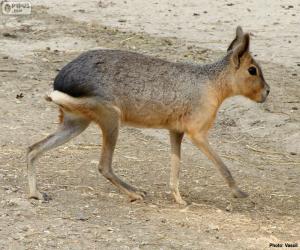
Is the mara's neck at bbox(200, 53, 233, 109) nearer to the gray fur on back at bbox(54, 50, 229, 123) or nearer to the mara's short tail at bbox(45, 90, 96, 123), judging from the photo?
the gray fur on back at bbox(54, 50, 229, 123)

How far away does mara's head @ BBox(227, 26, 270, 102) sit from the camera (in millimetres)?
6137

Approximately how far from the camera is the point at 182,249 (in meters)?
4.82

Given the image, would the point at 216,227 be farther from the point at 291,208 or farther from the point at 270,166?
the point at 270,166

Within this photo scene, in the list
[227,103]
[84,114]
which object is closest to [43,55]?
[227,103]

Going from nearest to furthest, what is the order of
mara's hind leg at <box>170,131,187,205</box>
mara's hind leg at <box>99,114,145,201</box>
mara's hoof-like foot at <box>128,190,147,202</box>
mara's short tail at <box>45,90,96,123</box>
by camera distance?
mara's short tail at <box>45,90,96,123</box> → mara's hind leg at <box>99,114,145,201</box> → mara's hoof-like foot at <box>128,190,147,202</box> → mara's hind leg at <box>170,131,187,205</box>

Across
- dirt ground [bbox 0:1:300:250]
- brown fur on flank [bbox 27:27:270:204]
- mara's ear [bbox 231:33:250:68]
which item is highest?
mara's ear [bbox 231:33:250:68]

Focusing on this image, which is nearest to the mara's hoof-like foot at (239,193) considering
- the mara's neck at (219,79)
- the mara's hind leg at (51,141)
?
the mara's neck at (219,79)

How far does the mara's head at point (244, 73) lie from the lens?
6.14 meters

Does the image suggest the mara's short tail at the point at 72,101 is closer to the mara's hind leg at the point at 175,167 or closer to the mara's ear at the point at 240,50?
the mara's hind leg at the point at 175,167

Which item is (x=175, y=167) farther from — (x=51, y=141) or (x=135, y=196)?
(x=51, y=141)

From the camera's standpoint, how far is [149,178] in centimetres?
654

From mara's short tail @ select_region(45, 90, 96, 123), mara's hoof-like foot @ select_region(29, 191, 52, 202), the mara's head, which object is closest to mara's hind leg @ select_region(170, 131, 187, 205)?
the mara's head

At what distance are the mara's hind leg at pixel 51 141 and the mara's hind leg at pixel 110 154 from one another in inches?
7.6

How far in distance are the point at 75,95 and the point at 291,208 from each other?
185 cm
